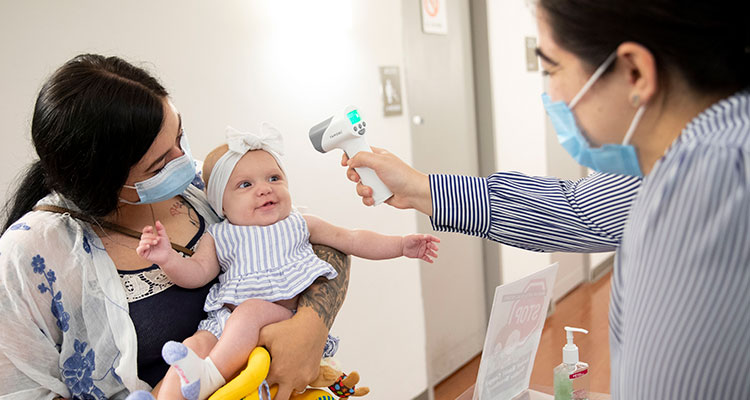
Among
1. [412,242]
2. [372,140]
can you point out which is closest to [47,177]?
[412,242]

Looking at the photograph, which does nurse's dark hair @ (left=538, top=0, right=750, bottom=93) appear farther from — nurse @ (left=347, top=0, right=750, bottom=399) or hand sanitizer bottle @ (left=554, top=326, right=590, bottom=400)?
hand sanitizer bottle @ (left=554, top=326, right=590, bottom=400)

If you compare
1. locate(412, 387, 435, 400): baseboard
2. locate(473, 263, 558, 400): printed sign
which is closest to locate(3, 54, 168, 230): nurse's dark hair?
locate(473, 263, 558, 400): printed sign

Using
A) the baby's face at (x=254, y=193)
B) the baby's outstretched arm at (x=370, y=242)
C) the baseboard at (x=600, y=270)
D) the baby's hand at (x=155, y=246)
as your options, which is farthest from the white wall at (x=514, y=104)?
the baby's hand at (x=155, y=246)

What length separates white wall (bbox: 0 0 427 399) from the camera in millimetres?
1849

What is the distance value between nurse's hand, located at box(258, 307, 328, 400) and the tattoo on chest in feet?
1.29

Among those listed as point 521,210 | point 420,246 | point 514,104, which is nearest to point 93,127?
point 420,246

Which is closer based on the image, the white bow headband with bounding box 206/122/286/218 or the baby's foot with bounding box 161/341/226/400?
the baby's foot with bounding box 161/341/226/400

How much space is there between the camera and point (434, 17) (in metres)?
3.55

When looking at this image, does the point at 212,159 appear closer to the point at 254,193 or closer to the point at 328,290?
the point at 254,193

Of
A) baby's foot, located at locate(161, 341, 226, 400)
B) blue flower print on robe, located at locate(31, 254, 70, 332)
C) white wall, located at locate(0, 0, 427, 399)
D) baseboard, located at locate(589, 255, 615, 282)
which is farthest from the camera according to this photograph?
baseboard, located at locate(589, 255, 615, 282)

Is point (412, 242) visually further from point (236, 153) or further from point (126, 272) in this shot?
point (126, 272)

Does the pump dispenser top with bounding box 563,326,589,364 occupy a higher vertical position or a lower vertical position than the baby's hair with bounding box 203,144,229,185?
lower

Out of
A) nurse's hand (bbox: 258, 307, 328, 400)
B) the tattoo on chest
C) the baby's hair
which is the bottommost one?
nurse's hand (bbox: 258, 307, 328, 400)

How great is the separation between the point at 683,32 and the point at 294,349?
3.34 feet
